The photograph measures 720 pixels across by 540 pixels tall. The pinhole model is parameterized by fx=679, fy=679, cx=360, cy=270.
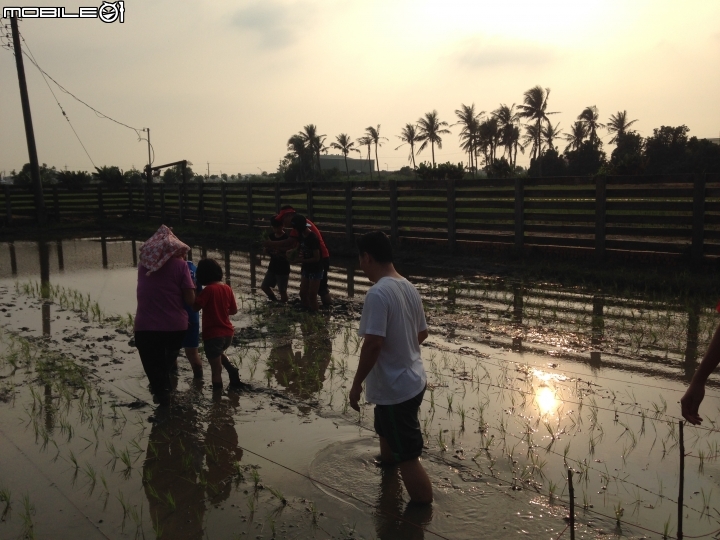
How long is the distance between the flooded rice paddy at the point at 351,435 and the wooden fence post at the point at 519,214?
427 cm

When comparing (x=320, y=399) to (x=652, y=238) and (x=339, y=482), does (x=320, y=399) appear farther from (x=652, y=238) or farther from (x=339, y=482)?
(x=652, y=238)

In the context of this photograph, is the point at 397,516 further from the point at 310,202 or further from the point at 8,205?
the point at 8,205

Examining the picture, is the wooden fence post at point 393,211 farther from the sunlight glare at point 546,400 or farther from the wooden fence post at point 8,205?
the wooden fence post at point 8,205

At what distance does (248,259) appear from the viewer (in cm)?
1747

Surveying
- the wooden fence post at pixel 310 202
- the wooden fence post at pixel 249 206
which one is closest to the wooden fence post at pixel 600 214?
the wooden fence post at pixel 310 202

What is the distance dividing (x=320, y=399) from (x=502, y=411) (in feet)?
5.45

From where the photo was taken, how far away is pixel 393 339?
13.1 ft

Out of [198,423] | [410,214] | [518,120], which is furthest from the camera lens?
[518,120]

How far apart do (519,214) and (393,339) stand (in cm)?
1031

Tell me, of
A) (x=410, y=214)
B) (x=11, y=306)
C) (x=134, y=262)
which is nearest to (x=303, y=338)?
(x=11, y=306)

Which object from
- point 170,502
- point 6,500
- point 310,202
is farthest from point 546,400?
point 310,202

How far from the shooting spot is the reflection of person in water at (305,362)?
671 centimetres

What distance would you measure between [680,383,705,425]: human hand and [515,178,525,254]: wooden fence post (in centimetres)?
1077

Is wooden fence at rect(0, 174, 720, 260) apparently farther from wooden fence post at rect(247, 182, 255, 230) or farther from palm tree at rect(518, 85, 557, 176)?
palm tree at rect(518, 85, 557, 176)
